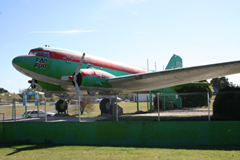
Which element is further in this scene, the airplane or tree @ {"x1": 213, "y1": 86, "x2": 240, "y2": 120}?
the airplane

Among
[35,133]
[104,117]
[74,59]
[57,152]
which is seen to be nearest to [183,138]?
[104,117]

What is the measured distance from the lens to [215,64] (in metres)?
14.6

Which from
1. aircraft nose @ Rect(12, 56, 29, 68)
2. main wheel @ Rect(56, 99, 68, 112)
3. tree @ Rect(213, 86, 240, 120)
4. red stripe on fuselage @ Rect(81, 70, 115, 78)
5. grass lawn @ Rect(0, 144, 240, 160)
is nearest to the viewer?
grass lawn @ Rect(0, 144, 240, 160)

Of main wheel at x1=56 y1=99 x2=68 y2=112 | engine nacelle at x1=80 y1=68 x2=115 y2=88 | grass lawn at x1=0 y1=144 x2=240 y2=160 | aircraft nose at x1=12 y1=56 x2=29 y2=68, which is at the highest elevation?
aircraft nose at x1=12 y1=56 x2=29 y2=68

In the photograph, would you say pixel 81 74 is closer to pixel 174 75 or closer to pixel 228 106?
pixel 174 75

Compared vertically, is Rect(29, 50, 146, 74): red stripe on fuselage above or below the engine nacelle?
above

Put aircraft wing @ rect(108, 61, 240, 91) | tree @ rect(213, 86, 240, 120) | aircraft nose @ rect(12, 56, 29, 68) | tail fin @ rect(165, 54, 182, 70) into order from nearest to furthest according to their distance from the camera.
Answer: tree @ rect(213, 86, 240, 120)
aircraft wing @ rect(108, 61, 240, 91)
aircraft nose @ rect(12, 56, 29, 68)
tail fin @ rect(165, 54, 182, 70)

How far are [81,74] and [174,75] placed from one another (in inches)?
266

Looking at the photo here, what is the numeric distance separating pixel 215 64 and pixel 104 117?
742 centimetres

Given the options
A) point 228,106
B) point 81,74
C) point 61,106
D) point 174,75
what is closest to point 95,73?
point 81,74

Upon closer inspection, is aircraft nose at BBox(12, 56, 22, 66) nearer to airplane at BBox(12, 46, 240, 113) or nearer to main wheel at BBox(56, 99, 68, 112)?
airplane at BBox(12, 46, 240, 113)

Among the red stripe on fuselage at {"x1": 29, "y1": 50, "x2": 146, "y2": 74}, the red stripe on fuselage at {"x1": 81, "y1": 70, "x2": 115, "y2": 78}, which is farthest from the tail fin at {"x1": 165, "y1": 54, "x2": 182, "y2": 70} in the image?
the red stripe on fuselage at {"x1": 81, "y1": 70, "x2": 115, "y2": 78}

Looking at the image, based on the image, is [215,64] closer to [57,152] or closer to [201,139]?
[201,139]

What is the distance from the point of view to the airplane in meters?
16.7
